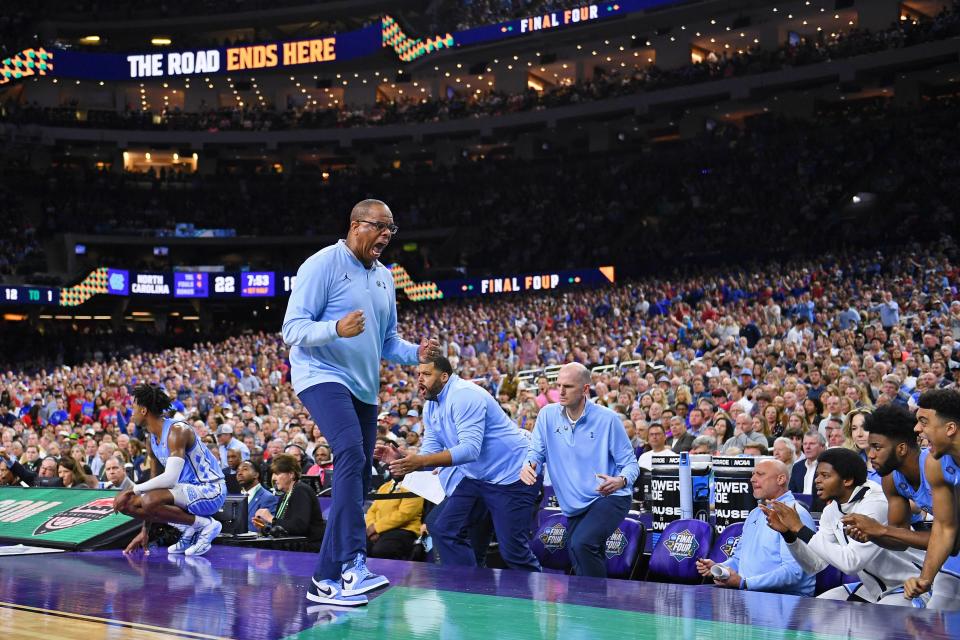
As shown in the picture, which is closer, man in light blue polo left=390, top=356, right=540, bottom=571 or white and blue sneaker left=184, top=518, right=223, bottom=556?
man in light blue polo left=390, top=356, right=540, bottom=571

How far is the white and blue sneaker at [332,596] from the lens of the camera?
4758mm

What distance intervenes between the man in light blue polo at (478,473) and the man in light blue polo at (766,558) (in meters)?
1.22

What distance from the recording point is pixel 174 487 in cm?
670

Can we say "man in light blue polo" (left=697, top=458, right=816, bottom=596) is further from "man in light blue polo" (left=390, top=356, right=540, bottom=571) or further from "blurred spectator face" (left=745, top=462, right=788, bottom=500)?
"man in light blue polo" (left=390, top=356, right=540, bottom=571)

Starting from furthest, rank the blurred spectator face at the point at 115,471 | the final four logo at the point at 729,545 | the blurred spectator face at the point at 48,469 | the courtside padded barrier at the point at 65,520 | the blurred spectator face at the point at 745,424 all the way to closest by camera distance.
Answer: the blurred spectator face at the point at 48,469
the blurred spectator face at the point at 745,424
the blurred spectator face at the point at 115,471
the courtside padded barrier at the point at 65,520
the final four logo at the point at 729,545

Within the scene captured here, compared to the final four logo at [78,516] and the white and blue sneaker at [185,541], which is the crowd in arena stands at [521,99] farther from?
the white and blue sneaker at [185,541]

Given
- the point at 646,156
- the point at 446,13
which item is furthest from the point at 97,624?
the point at 446,13

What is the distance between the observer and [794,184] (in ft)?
109

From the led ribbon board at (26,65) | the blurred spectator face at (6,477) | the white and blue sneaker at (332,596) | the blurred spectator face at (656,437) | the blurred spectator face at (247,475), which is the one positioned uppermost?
the led ribbon board at (26,65)

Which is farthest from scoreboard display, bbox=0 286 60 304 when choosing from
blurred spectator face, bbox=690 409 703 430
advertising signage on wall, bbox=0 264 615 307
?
blurred spectator face, bbox=690 409 703 430

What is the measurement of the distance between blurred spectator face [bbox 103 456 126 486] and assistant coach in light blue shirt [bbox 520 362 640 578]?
5.16 meters

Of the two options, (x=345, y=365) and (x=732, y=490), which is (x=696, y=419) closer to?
(x=732, y=490)

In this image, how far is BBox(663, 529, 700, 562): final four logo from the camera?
20.8 feet

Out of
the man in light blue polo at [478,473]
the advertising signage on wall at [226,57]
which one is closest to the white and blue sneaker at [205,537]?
the man in light blue polo at [478,473]
